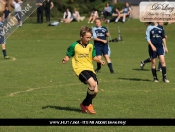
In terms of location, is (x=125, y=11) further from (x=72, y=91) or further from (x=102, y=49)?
(x=72, y=91)

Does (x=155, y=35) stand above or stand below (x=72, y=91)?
above

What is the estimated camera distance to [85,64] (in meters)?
10.2

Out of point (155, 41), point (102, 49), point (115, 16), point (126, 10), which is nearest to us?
point (155, 41)

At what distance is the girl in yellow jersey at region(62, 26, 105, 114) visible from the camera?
9.94 metres

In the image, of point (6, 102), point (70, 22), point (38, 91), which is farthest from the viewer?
point (70, 22)

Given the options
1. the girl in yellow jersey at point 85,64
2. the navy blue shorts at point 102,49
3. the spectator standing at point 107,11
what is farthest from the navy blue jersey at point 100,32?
the spectator standing at point 107,11

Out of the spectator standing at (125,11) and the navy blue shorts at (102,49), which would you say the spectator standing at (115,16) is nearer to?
the spectator standing at (125,11)

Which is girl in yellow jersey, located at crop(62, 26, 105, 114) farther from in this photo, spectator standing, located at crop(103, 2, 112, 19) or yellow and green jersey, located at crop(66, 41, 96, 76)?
spectator standing, located at crop(103, 2, 112, 19)

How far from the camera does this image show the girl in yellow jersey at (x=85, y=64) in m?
9.94

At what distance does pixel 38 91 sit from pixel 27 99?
1570mm

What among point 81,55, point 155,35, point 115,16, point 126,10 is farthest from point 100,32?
point 115,16

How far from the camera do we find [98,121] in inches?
200
